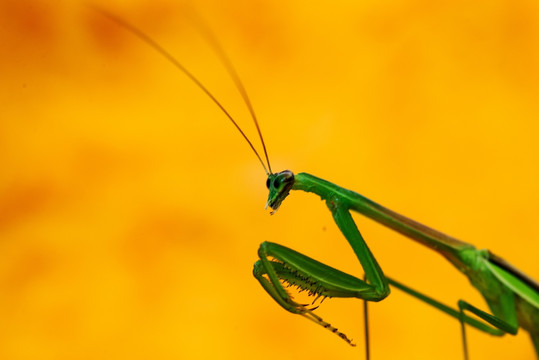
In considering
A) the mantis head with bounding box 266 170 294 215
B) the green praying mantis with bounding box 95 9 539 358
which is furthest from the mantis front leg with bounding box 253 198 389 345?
the mantis head with bounding box 266 170 294 215

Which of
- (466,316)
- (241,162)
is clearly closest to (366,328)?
(466,316)

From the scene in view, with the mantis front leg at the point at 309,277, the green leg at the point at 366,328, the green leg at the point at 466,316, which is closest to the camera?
the mantis front leg at the point at 309,277

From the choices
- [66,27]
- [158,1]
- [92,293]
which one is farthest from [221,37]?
[92,293]

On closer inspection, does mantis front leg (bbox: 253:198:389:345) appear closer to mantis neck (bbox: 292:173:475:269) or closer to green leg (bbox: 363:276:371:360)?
mantis neck (bbox: 292:173:475:269)

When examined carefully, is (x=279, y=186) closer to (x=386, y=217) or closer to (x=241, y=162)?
(x=386, y=217)

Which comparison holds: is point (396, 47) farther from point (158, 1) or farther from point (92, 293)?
point (92, 293)

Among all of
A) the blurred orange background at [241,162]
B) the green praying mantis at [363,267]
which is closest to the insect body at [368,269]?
the green praying mantis at [363,267]

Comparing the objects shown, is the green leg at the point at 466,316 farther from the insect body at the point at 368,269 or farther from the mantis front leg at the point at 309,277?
the mantis front leg at the point at 309,277
